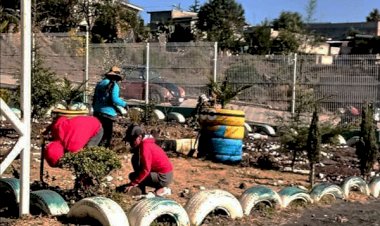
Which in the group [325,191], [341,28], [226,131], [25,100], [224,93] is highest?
[341,28]

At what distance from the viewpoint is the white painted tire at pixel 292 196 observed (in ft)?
26.3

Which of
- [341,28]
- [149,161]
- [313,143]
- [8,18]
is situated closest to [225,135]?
[313,143]

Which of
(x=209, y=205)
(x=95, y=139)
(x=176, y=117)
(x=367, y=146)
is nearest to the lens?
(x=209, y=205)

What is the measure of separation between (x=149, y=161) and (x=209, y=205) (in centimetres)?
98

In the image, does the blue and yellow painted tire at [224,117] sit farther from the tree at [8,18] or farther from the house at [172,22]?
the house at [172,22]

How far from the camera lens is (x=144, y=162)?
7.38 meters

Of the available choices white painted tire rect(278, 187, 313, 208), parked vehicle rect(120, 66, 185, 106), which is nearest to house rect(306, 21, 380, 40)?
parked vehicle rect(120, 66, 185, 106)

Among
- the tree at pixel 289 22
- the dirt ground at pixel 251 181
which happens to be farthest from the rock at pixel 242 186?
the tree at pixel 289 22

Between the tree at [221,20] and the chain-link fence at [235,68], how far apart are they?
3028cm

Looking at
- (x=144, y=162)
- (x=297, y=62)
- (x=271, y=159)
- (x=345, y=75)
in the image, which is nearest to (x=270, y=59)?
(x=297, y=62)

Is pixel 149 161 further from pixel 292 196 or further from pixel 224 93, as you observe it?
pixel 224 93

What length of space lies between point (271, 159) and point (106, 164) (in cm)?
595

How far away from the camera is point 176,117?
18516mm

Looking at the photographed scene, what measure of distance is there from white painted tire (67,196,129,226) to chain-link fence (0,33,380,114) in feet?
32.2
